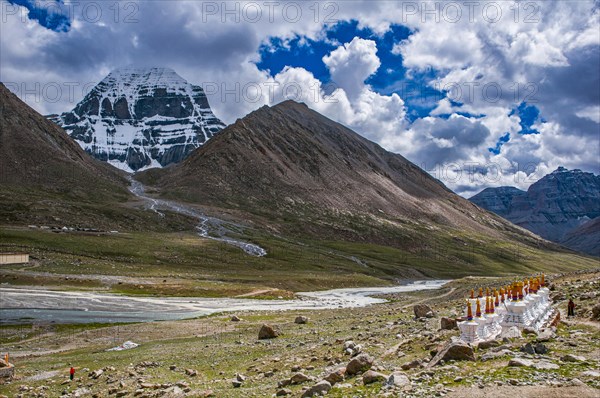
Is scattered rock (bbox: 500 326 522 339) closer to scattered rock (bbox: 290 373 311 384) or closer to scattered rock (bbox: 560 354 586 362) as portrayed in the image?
scattered rock (bbox: 560 354 586 362)

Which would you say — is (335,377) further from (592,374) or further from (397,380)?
(592,374)

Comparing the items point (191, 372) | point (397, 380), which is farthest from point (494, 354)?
point (191, 372)

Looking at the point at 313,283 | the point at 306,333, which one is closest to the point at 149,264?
the point at 313,283

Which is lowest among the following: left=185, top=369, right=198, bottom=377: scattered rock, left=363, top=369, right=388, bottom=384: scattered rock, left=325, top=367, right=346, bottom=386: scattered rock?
left=185, top=369, right=198, bottom=377: scattered rock

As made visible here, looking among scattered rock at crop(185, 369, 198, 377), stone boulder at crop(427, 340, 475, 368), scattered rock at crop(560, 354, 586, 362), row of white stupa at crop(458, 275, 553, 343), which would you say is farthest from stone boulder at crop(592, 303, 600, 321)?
scattered rock at crop(185, 369, 198, 377)

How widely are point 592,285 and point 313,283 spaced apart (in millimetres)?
97193

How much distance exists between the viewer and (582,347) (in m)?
18.3

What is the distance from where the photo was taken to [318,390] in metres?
16.5

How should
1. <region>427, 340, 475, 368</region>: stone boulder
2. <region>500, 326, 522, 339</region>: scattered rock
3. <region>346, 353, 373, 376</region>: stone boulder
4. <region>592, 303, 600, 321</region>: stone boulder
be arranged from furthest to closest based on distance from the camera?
<region>592, 303, 600, 321</region>: stone boulder → <region>500, 326, 522, 339</region>: scattered rock → <region>346, 353, 373, 376</region>: stone boulder → <region>427, 340, 475, 368</region>: stone boulder

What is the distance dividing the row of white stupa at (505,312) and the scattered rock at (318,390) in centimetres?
643

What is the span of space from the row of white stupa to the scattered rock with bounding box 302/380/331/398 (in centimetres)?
643

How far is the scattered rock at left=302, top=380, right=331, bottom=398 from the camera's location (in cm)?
1628

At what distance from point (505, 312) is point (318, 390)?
11030 mm

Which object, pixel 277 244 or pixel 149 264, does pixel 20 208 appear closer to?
pixel 149 264
